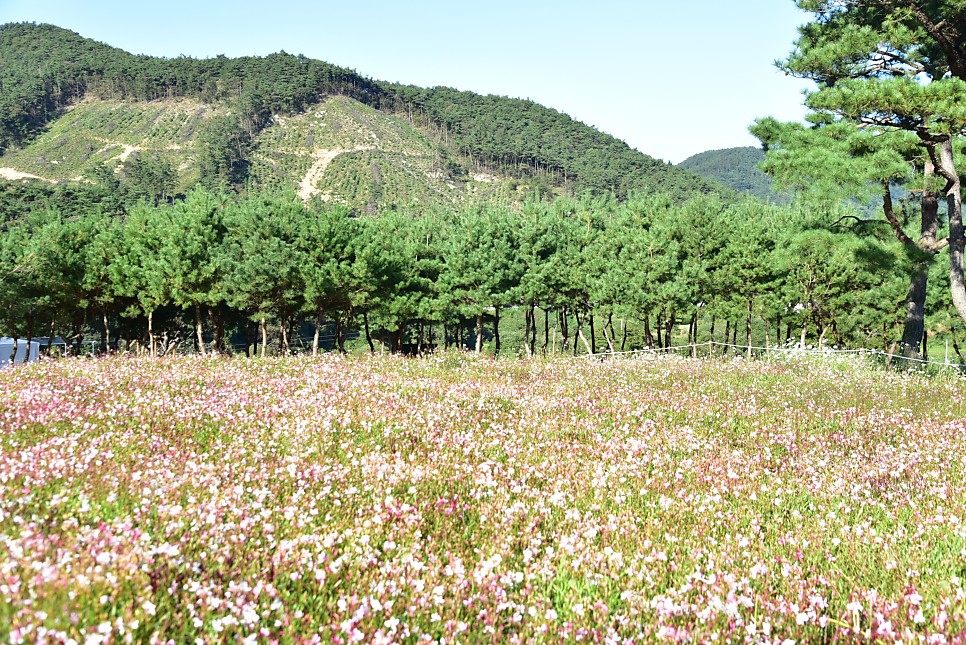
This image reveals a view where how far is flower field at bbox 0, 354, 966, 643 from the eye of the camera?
9.78 feet

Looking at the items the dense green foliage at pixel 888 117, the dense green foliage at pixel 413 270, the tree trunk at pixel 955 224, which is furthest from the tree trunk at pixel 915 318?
the dense green foliage at pixel 413 270

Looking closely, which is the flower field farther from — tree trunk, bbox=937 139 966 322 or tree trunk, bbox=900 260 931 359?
tree trunk, bbox=900 260 931 359

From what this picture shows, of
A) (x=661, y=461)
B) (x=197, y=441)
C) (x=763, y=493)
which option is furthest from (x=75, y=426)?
(x=763, y=493)

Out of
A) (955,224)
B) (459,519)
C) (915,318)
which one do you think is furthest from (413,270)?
(459,519)

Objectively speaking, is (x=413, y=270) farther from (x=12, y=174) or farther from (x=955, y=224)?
(x=12, y=174)

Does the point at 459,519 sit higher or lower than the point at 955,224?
lower

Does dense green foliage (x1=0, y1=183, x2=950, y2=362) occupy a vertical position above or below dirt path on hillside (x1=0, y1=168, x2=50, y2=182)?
below

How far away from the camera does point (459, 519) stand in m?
4.67

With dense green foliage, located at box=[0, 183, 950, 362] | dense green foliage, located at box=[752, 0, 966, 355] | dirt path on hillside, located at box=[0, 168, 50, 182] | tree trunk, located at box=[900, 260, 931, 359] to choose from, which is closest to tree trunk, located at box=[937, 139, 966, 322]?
dense green foliage, located at box=[752, 0, 966, 355]

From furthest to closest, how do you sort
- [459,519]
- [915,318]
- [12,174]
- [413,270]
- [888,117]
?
[12,174] < [413,270] < [915,318] < [888,117] < [459,519]

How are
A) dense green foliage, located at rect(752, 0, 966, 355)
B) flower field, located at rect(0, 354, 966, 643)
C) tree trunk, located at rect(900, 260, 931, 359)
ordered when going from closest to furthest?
flower field, located at rect(0, 354, 966, 643) → dense green foliage, located at rect(752, 0, 966, 355) → tree trunk, located at rect(900, 260, 931, 359)

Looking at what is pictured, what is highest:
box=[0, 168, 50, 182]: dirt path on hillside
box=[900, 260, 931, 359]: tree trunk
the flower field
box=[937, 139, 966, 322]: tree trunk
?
box=[0, 168, 50, 182]: dirt path on hillside

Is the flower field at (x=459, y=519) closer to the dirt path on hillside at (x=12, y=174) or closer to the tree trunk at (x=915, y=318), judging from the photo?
the tree trunk at (x=915, y=318)

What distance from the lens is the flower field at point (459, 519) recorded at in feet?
9.78
